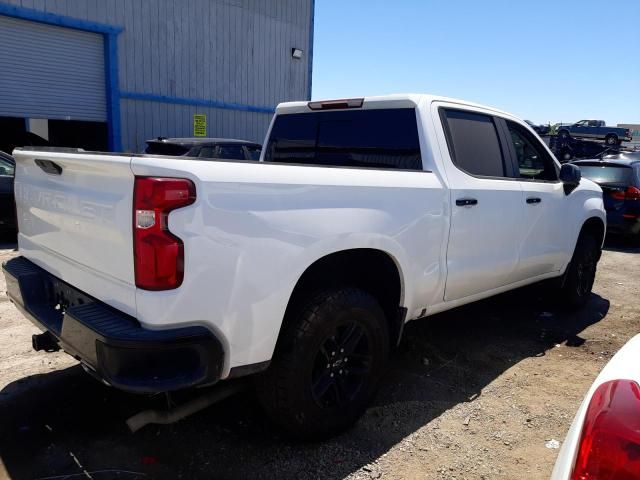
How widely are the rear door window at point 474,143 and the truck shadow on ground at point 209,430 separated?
153cm

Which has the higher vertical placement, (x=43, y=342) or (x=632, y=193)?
(x=632, y=193)

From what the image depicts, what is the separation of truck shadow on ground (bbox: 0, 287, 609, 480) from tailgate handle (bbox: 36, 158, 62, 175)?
4.82ft

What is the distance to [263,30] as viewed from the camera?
15.5m

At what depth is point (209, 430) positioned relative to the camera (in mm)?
3045

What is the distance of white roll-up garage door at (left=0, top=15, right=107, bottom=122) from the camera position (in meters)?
11.0

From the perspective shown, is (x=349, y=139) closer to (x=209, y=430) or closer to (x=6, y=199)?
(x=209, y=430)

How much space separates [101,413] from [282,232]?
5.83 ft

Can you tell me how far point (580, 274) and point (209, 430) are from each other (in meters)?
4.14

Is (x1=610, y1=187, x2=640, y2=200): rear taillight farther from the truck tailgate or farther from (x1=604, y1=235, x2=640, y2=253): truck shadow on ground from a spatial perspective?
the truck tailgate

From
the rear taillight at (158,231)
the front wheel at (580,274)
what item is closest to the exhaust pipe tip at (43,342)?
the rear taillight at (158,231)

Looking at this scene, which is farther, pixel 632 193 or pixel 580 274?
pixel 632 193

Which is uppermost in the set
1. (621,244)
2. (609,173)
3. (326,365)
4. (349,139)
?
(349,139)

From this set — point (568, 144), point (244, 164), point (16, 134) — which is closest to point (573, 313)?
point (244, 164)

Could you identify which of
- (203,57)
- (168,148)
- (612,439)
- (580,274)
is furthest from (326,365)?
(203,57)
